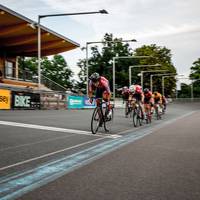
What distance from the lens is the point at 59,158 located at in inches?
249

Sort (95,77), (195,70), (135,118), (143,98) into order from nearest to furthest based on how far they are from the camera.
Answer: (95,77), (135,118), (143,98), (195,70)

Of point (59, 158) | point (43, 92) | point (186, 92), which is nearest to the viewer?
point (59, 158)

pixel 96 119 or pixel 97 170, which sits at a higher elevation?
pixel 96 119

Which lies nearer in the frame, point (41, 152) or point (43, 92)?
point (41, 152)

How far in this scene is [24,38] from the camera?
37406 mm

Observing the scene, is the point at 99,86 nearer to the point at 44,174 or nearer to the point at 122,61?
the point at 44,174

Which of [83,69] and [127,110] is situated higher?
[83,69]

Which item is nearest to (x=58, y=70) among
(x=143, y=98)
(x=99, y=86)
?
(x=143, y=98)

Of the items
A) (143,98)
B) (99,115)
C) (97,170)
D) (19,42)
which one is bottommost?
(97,170)

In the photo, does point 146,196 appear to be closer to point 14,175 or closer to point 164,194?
point 164,194

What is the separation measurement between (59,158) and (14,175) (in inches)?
60.8

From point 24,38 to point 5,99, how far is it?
1754 cm

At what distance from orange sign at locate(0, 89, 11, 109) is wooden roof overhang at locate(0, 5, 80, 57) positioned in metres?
7.17

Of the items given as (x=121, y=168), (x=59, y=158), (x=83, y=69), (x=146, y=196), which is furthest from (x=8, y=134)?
(x=83, y=69)
